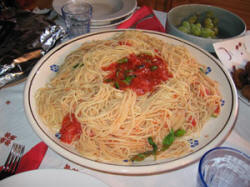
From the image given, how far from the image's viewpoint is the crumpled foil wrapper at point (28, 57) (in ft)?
8.34

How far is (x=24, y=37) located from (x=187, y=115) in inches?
95.0

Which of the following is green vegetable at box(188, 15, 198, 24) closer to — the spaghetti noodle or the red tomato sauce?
the spaghetti noodle

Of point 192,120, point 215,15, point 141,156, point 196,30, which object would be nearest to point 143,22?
point 196,30

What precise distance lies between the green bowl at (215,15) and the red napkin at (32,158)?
88.7 inches

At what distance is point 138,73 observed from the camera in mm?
2176

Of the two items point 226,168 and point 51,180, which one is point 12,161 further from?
point 226,168

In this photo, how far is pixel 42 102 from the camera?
2211mm

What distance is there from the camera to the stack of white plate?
3.31 m

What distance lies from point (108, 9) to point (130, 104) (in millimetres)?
2548

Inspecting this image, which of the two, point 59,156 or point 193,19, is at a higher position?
point 193,19

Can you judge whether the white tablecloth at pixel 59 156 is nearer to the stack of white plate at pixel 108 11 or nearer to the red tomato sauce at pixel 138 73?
the red tomato sauce at pixel 138 73

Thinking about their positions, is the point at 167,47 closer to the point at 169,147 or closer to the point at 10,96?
the point at 169,147

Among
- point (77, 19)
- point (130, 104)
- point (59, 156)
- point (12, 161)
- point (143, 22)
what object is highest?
point (77, 19)

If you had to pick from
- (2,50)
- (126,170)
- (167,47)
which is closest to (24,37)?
(2,50)
